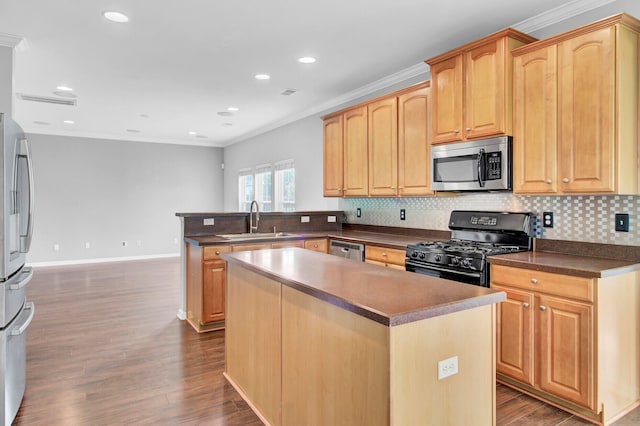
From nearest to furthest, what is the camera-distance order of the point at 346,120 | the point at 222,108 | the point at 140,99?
the point at 346,120, the point at 140,99, the point at 222,108

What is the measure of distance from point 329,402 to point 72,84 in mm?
4971

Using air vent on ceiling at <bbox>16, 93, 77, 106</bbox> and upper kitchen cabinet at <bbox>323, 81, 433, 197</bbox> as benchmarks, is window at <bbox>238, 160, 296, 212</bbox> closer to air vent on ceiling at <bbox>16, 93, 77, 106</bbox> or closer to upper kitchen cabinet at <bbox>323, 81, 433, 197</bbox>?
upper kitchen cabinet at <bbox>323, 81, 433, 197</bbox>

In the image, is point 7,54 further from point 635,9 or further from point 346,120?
point 635,9

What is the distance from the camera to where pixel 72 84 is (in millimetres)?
4812

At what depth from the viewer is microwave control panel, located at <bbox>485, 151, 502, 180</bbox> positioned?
9.98 ft

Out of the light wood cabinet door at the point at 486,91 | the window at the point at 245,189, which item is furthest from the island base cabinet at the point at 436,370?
the window at the point at 245,189

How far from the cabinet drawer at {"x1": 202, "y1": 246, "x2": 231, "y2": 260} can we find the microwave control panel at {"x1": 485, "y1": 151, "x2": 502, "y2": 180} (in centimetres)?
253

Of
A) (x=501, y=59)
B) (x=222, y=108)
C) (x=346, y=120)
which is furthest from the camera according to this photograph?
(x=222, y=108)

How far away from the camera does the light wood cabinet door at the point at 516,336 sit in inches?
102

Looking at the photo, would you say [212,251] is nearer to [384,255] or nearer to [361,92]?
[384,255]

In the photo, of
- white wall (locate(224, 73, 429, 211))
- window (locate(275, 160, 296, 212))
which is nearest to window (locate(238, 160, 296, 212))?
window (locate(275, 160, 296, 212))

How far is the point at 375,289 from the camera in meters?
1.73

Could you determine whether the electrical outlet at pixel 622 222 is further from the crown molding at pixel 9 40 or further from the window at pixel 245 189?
the window at pixel 245 189

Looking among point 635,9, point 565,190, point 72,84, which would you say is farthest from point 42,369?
Result: point 635,9
